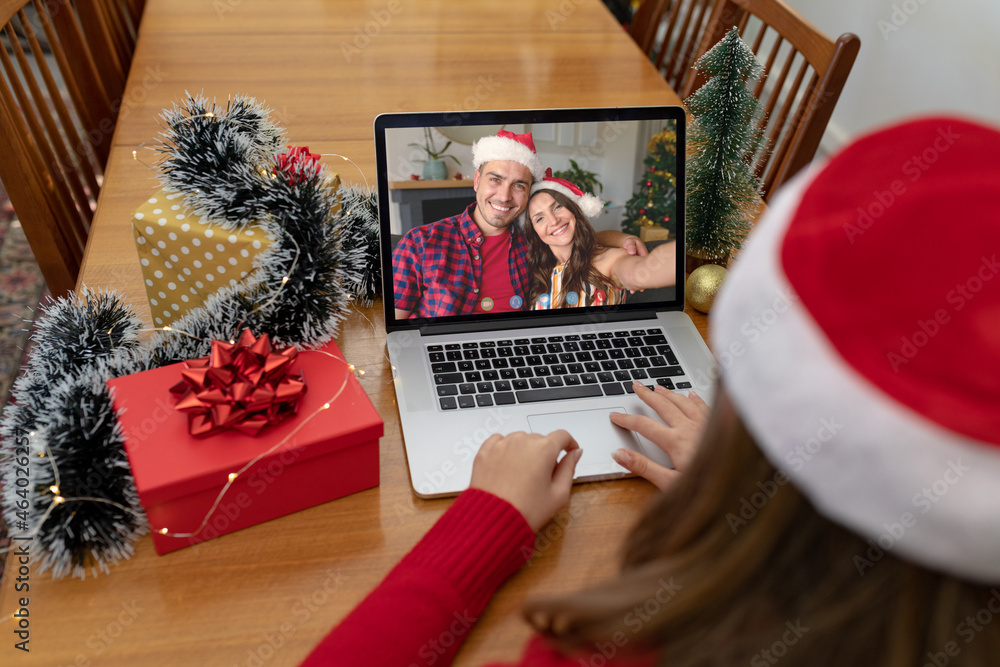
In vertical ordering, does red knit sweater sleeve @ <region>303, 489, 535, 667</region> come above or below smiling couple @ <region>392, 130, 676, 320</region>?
below

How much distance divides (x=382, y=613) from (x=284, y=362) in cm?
24

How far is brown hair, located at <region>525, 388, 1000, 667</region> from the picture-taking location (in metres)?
0.36

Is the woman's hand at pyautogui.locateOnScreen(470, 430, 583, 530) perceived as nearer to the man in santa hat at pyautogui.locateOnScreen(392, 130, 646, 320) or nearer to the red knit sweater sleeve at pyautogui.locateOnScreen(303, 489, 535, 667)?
the red knit sweater sleeve at pyautogui.locateOnScreen(303, 489, 535, 667)

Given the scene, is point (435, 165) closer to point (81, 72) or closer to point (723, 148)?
point (723, 148)

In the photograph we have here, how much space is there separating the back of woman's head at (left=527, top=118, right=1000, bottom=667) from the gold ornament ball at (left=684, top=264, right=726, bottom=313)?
1.79 feet

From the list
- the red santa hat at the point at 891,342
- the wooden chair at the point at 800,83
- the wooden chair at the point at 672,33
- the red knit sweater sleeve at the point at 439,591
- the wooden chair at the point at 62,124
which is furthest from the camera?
the wooden chair at the point at 672,33

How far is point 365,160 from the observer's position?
1.16m

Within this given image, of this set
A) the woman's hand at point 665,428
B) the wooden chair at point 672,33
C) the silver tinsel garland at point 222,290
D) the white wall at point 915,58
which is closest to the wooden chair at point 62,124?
the silver tinsel garland at point 222,290

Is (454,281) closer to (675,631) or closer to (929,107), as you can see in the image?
(675,631)

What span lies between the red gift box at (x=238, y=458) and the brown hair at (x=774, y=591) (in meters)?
0.33

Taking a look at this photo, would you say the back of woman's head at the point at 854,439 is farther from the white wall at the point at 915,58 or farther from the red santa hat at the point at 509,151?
the white wall at the point at 915,58

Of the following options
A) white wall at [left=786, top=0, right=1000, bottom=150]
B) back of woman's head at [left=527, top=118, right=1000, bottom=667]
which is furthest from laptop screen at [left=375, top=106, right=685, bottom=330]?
white wall at [left=786, top=0, right=1000, bottom=150]

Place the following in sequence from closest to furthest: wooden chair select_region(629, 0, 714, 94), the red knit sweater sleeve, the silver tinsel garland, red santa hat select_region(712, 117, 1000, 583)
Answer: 1. red santa hat select_region(712, 117, 1000, 583)
2. the red knit sweater sleeve
3. the silver tinsel garland
4. wooden chair select_region(629, 0, 714, 94)

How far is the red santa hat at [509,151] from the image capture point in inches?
32.2
